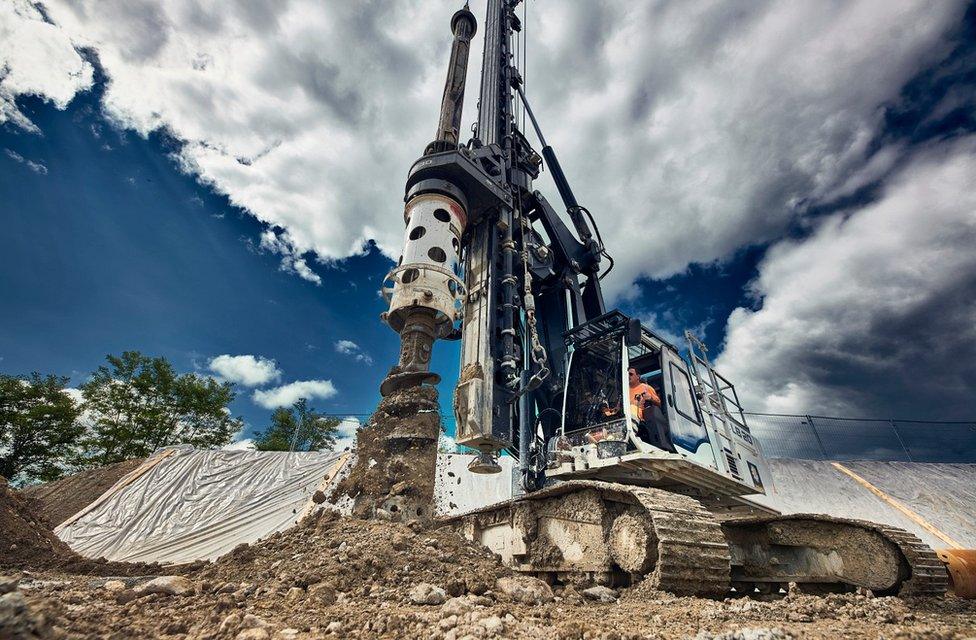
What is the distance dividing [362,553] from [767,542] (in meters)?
3.52

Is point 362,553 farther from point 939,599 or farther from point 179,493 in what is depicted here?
point 179,493

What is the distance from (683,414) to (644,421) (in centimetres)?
51

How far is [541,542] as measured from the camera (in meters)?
3.89

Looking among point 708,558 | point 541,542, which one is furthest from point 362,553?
point 708,558

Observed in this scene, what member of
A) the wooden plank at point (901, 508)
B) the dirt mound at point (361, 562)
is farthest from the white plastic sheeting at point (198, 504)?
the wooden plank at point (901, 508)

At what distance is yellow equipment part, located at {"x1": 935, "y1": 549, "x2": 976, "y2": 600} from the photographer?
3451 millimetres

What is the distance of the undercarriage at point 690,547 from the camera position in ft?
9.06

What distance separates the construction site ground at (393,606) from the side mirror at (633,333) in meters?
2.92

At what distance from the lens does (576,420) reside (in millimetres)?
6188

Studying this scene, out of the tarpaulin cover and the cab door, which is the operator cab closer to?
the cab door

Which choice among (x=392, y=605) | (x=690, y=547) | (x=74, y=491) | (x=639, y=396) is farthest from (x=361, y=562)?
(x=74, y=491)

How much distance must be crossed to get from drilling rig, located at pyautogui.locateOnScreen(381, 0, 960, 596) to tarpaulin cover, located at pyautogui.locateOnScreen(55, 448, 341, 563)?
7.70 m

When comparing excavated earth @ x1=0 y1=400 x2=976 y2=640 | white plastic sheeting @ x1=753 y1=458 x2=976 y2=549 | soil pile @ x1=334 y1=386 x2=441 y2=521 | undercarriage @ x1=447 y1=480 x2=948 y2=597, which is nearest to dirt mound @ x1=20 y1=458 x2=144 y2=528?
excavated earth @ x1=0 y1=400 x2=976 y2=640

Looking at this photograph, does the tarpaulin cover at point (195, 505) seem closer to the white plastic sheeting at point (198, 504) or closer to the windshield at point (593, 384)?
the white plastic sheeting at point (198, 504)
